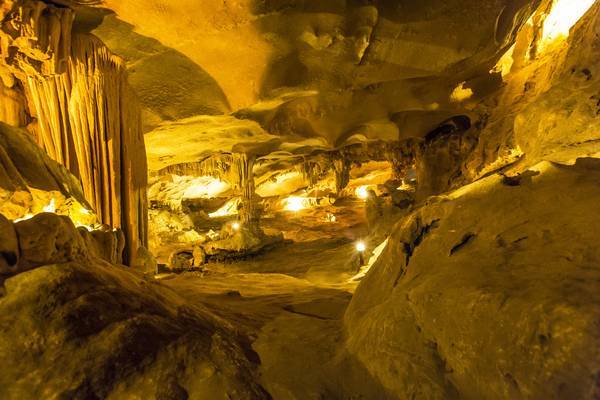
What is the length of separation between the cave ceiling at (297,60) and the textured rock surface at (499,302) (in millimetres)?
4942

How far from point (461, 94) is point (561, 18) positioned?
111 inches

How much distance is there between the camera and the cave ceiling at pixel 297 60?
6.38 metres

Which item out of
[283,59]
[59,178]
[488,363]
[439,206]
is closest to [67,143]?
[59,178]

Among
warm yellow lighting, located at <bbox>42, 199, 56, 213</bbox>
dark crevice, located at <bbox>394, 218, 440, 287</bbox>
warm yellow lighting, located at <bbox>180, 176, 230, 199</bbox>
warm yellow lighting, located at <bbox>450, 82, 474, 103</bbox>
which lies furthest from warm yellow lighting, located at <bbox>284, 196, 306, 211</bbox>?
dark crevice, located at <bbox>394, 218, 440, 287</bbox>

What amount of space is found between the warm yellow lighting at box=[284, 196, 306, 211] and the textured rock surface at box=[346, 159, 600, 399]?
65.0ft

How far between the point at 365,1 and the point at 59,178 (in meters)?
5.72

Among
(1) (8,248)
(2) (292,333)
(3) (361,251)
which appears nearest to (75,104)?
(1) (8,248)

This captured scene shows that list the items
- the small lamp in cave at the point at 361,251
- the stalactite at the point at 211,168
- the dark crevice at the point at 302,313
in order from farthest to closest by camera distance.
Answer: the stalactite at the point at 211,168 < the small lamp in cave at the point at 361,251 < the dark crevice at the point at 302,313

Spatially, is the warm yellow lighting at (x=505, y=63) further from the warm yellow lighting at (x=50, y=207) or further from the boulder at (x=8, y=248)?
the boulder at (x=8, y=248)

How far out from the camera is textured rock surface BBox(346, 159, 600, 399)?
4.74 feet

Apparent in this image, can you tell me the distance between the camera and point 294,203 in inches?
913

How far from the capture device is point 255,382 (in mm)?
2215

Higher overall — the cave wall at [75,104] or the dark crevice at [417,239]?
the cave wall at [75,104]

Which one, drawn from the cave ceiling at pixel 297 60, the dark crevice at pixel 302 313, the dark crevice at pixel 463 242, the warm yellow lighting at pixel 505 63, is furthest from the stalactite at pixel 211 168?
the dark crevice at pixel 463 242
